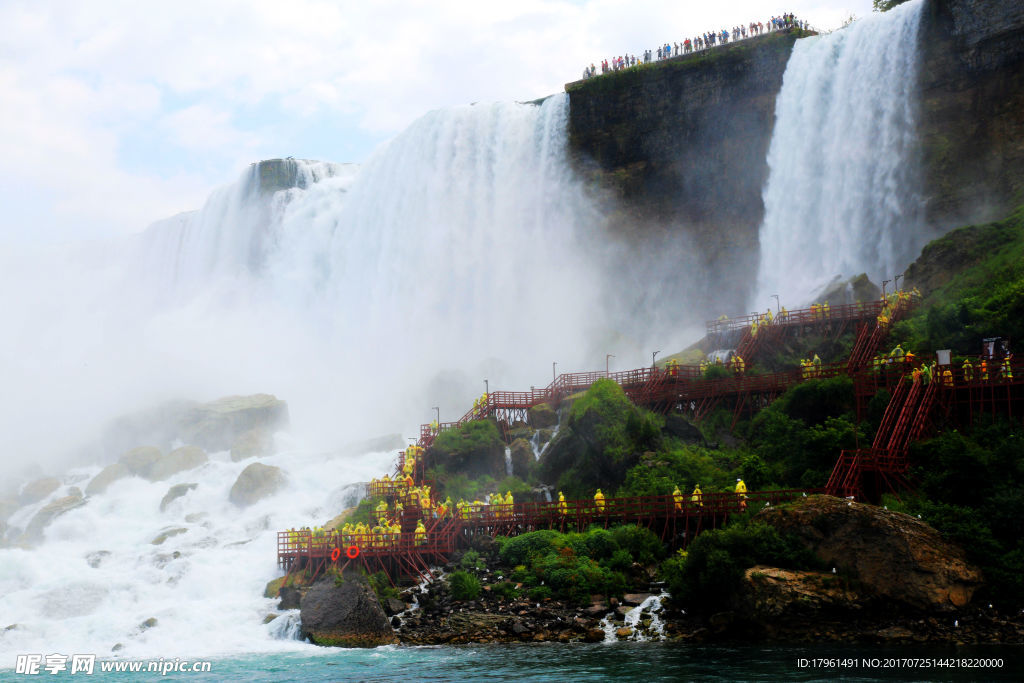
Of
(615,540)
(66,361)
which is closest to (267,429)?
(66,361)

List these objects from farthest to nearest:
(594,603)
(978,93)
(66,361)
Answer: (66,361)
(978,93)
(594,603)

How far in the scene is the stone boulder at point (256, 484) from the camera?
146 feet

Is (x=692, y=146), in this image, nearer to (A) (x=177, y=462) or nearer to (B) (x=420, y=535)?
(B) (x=420, y=535)

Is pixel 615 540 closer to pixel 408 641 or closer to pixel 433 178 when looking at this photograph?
pixel 408 641

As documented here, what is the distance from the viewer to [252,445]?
53.0 m

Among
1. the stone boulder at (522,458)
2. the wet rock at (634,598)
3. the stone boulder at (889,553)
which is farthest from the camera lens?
the stone boulder at (522,458)

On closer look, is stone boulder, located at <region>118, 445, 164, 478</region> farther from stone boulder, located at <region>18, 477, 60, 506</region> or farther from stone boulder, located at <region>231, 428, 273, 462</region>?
stone boulder, located at <region>231, 428, 273, 462</region>

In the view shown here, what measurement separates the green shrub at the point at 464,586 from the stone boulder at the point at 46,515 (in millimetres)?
23286

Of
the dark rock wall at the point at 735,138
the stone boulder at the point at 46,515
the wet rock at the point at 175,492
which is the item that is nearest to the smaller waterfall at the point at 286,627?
the wet rock at the point at 175,492

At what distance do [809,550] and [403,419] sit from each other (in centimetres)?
3352

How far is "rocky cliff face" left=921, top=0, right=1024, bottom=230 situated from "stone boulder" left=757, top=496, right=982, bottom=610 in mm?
23405

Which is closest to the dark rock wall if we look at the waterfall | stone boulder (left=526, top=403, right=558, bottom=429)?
the waterfall

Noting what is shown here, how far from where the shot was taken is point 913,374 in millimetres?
31875

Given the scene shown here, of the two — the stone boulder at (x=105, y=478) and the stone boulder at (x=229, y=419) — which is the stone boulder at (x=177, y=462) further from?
the stone boulder at (x=229, y=419)
